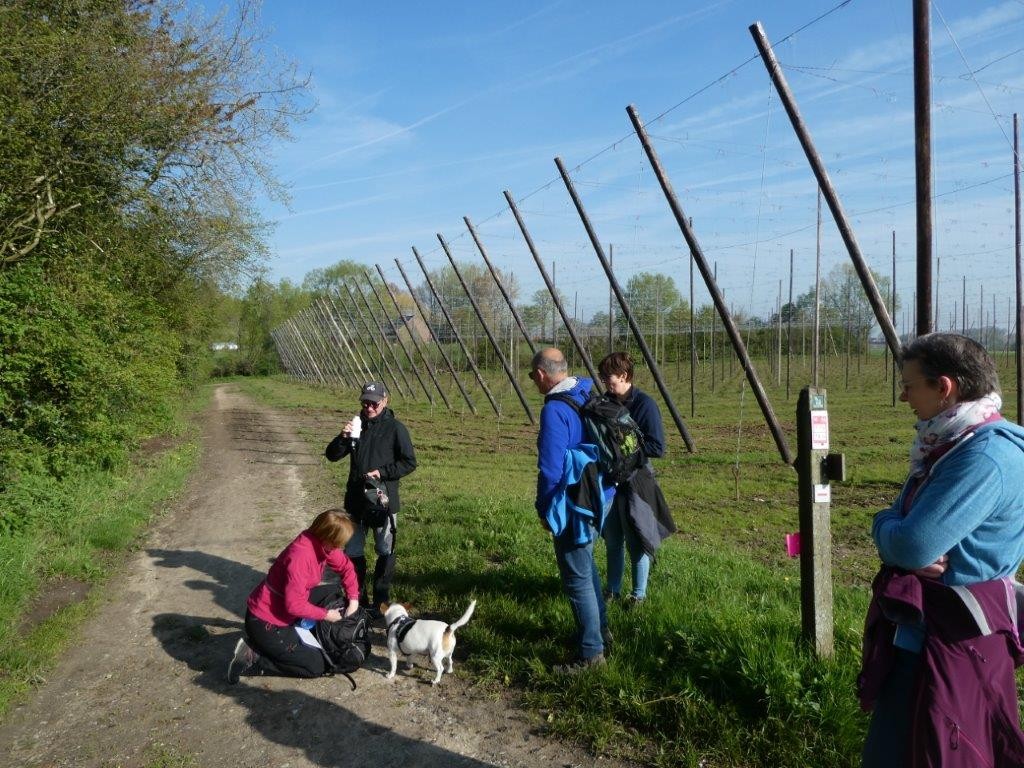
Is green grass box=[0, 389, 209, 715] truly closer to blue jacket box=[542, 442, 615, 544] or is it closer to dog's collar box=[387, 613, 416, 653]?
dog's collar box=[387, 613, 416, 653]

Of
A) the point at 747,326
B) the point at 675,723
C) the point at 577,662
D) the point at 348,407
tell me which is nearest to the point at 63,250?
the point at 577,662

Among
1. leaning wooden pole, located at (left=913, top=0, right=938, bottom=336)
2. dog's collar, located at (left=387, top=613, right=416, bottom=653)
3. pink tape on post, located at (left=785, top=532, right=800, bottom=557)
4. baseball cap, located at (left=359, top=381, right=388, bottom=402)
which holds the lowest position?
dog's collar, located at (left=387, top=613, right=416, bottom=653)

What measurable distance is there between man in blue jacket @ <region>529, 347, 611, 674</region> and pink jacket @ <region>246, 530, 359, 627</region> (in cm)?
154

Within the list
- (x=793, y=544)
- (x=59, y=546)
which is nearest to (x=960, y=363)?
(x=793, y=544)

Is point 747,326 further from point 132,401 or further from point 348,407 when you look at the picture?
Result: point 132,401

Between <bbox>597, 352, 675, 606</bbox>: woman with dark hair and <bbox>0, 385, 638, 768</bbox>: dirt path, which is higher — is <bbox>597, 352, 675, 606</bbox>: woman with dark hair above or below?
above

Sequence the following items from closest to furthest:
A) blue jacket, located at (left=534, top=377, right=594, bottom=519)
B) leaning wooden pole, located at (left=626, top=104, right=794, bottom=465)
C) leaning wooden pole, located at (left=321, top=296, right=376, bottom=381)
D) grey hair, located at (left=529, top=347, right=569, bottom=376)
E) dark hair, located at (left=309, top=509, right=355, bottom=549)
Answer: blue jacket, located at (left=534, top=377, right=594, bottom=519)
grey hair, located at (left=529, top=347, right=569, bottom=376)
dark hair, located at (left=309, top=509, right=355, bottom=549)
leaning wooden pole, located at (left=626, top=104, right=794, bottom=465)
leaning wooden pole, located at (left=321, top=296, right=376, bottom=381)

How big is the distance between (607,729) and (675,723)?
1.05 ft

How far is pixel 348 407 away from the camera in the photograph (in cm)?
2678

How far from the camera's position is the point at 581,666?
3.78 meters

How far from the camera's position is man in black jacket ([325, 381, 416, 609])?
16.8 feet

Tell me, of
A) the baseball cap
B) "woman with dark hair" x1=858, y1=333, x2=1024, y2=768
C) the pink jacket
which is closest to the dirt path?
the pink jacket

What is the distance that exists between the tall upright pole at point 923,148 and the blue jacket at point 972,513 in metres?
3.91

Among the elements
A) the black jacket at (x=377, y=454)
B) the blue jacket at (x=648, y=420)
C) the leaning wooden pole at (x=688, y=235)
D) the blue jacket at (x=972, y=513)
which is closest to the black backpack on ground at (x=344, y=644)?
the black jacket at (x=377, y=454)
